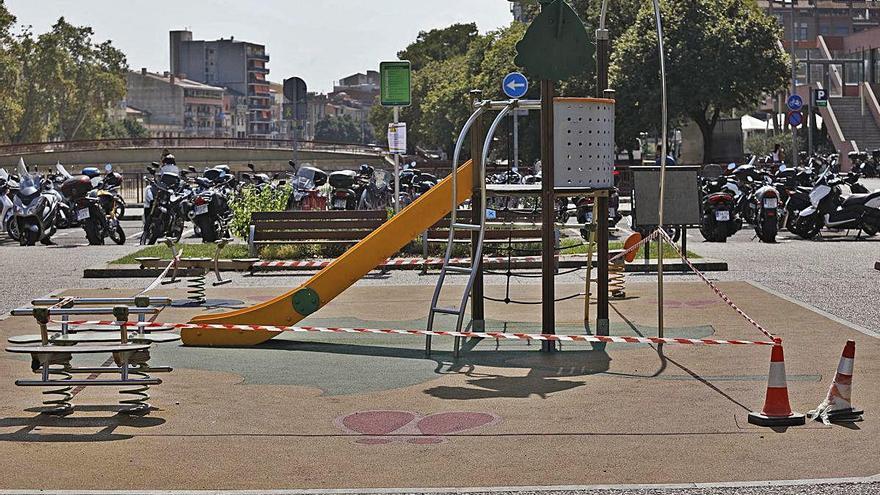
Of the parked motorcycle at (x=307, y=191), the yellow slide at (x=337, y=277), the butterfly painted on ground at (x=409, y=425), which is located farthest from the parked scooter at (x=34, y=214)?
the butterfly painted on ground at (x=409, y=425)

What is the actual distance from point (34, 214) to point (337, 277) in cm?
1442

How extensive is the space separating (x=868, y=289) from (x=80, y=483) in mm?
11047

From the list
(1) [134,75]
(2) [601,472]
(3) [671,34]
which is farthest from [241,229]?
(1) [134,75]

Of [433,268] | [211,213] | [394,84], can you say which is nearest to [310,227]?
[433,268]

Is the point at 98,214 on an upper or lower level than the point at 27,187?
lower

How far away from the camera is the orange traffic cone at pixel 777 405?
27.3 ft

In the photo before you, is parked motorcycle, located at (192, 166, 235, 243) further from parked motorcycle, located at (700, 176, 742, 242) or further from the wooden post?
the wooden post

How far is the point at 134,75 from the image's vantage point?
191500 millimetres

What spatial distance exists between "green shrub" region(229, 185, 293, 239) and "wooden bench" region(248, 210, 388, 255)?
2421mm

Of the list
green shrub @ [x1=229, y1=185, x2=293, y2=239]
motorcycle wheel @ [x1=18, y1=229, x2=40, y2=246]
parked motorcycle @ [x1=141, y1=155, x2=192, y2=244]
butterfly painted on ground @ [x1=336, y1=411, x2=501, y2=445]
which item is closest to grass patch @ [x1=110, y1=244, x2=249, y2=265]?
green shrub @ [x1=229, y1=185, x2=293, y2=239]

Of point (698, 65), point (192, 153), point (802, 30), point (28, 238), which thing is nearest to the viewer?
point (28, 238)

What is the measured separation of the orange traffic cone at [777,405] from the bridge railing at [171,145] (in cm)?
6731

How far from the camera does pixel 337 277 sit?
12.4 m

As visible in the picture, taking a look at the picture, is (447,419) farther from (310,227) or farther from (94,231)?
(94,231)
